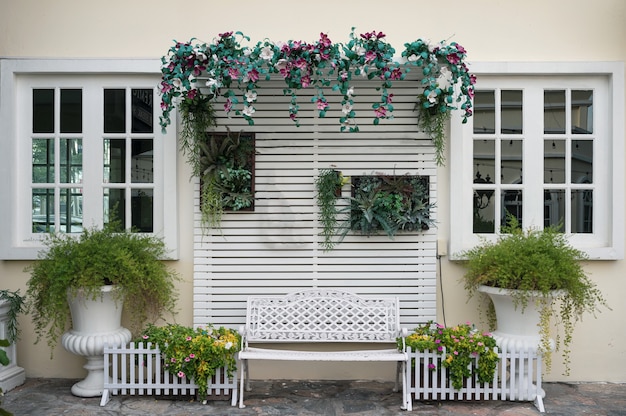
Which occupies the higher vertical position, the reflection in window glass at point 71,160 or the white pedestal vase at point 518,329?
the reflection in window glass at point 71,160

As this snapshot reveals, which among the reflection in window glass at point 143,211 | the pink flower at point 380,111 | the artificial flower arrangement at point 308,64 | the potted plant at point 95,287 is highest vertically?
the artificial flower arrangement at point 308,64

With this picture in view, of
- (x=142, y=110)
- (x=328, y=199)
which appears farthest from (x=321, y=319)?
(x=142, y=110)

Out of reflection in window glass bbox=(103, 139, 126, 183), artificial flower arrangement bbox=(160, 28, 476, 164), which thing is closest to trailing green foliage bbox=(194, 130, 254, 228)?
artificial flower arrangement bbox=(160, 28, 476, 164)

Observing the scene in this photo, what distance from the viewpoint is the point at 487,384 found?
4.45 meters

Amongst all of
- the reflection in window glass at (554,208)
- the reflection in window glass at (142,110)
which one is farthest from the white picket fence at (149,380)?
the reflection in window glass at (554,208)

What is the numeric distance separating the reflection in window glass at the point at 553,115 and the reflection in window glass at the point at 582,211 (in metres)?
0.57

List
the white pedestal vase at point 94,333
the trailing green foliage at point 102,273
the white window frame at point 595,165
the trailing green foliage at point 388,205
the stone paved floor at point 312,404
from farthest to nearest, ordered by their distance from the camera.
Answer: the white window frame at point 595,165, the trailing green foliage at point 388,205, the white pedestal vase at point 94,333, the trailing green foliage at point 102,273, the stone paved floor at point 312,404

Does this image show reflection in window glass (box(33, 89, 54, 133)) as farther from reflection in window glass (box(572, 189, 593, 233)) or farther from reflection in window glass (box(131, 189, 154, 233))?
reflection in window glass (box(572, 189, 593, 233))

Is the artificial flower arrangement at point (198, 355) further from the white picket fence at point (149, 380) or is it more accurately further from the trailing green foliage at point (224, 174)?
the trailing green foliage at point (224, 174)

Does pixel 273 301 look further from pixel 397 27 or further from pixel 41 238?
pixel 397 27

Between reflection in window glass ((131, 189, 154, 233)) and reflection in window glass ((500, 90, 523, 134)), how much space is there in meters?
3.18

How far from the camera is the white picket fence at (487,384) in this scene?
4449 mm

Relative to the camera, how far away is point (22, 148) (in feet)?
17.3

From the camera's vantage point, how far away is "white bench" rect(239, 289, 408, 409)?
4812mm
